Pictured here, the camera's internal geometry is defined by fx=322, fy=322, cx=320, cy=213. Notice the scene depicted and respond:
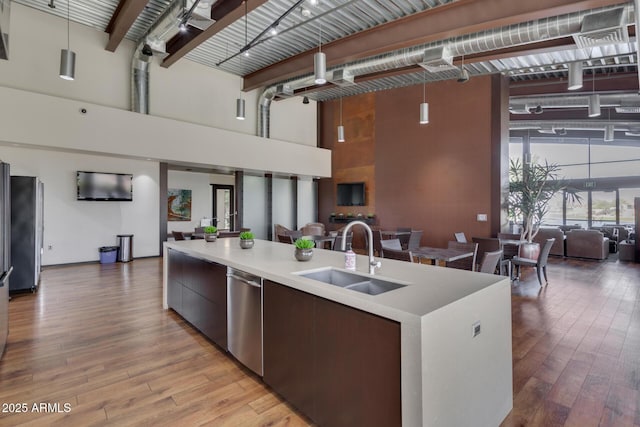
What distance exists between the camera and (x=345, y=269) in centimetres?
236

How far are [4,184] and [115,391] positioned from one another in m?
2.15

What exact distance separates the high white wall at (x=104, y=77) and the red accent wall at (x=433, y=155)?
3.36m

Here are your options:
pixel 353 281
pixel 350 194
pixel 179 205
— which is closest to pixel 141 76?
pixel 179 205

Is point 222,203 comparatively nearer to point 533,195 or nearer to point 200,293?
point 200,293

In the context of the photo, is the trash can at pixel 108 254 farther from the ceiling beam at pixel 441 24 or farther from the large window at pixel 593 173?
the large window at pixel 593 173

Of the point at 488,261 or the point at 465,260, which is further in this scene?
the point at 465,260

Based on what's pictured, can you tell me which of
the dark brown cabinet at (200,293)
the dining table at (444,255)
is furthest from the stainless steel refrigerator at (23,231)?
the dining table at (444,255)

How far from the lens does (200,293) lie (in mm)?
3271

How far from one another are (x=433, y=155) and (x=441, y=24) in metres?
3.78

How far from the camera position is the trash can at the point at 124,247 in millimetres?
7398

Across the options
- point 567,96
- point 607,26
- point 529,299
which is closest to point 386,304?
point 529,299

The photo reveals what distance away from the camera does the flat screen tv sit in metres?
6.95

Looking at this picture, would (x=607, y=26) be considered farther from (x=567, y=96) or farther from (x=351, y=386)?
(x=351, y=386)

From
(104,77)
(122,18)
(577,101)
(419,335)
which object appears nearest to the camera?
(419,335)
